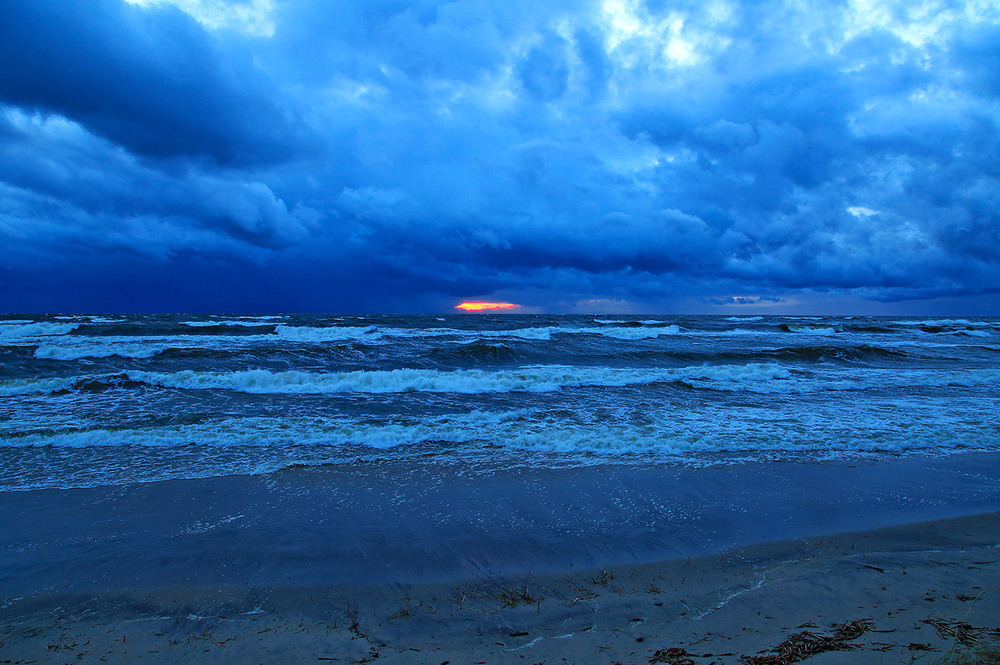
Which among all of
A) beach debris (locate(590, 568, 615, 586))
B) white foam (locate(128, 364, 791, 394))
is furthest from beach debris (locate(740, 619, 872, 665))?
white foam (locate(128, 364, 791, 394))

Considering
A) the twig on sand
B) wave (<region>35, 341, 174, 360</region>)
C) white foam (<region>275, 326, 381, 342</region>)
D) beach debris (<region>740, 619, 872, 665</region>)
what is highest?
white foam (<region>275, 326, 381, 342</region>)

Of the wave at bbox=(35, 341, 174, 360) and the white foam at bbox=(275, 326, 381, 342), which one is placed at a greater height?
the white foam at bbox=(275, 326, 381, 342)

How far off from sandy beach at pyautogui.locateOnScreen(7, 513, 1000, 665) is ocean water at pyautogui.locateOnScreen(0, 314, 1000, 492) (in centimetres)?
320

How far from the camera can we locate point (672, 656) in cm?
287

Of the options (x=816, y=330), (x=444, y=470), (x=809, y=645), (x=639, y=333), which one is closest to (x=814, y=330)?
(x=816, y=330)

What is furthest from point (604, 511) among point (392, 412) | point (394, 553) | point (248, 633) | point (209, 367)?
point (209, 367)

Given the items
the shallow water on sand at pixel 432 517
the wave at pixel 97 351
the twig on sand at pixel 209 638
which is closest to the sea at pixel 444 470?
the shallow water on sand at pixel 432 517

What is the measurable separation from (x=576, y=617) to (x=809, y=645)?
1467 mm

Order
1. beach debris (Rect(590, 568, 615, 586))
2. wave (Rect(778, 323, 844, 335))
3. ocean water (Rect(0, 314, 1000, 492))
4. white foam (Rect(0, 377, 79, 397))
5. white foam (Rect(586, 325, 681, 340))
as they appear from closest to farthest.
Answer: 1. beach debris (Rect(590, 568, 615, 586))
2. ocean water (Rect(0, 314, 1000, 492))
3. white foam (Rect(0, 377, 79, 397))
4. white foam (Rect(586, 325, 681, 340))
5. wave (Rect(778, 323, 844, 335))

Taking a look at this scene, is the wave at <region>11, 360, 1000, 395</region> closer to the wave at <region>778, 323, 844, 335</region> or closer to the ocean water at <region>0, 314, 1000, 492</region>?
the ocean water at <region>0, 314, 1000, 492</region>

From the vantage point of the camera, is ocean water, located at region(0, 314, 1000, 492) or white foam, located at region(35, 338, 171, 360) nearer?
ocean water, located at region(0, 314, 1000, 492)

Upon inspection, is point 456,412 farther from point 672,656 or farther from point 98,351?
point 98,351

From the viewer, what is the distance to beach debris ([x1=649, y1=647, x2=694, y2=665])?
9.19 feet

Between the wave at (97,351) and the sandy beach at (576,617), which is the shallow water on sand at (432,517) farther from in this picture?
the wave at (97,351)
